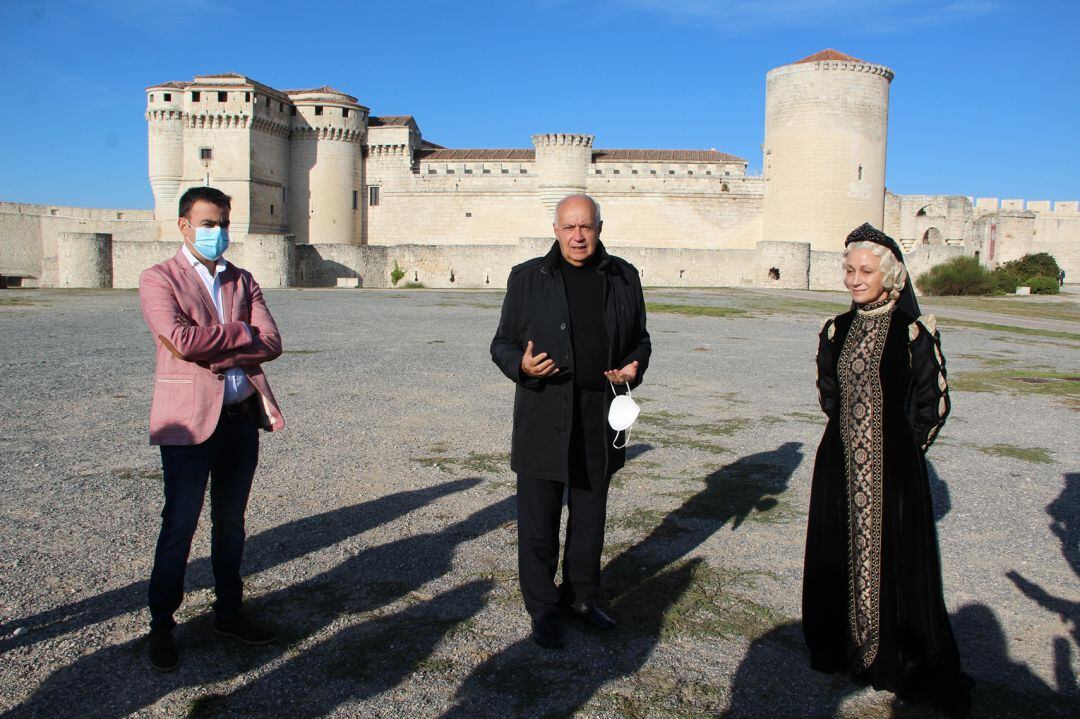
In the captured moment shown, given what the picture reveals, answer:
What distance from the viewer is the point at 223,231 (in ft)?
10.3

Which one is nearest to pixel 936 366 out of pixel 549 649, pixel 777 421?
pixel 549 649

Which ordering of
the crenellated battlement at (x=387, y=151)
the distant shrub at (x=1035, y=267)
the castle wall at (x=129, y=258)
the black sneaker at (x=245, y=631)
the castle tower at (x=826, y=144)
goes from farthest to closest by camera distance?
1. the crenellated battlement at (x=387, y=151)
2. the distant shrub at (x=1035, y=267)
3. the castle wall at (x=129, y=258)
4. the castle tower at (x=826, y=144)
5. the black sneaker at (x=245, y=631)

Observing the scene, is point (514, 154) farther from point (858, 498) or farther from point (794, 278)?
point (858, 498)

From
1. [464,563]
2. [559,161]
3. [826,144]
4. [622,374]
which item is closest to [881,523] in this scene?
[622,374]

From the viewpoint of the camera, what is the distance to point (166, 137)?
40844 millimetres

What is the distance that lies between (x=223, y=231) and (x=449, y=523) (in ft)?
6.73

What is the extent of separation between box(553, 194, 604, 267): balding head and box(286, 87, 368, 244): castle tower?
4177 centimetres

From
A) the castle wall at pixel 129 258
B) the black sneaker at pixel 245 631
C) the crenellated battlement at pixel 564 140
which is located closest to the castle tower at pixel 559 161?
the crenellated battlement at pixel 564 140

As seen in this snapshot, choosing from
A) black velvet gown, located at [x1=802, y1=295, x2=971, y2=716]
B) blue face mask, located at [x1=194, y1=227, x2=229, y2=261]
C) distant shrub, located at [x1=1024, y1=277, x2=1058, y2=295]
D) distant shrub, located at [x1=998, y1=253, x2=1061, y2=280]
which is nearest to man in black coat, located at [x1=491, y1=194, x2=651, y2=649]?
black velvet gown, located at [x1=802, y1=295, x2=971, y2=716]

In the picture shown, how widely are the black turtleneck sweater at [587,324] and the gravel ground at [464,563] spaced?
992 millimetres

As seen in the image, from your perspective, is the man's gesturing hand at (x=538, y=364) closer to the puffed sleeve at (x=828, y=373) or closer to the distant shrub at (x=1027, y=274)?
the puffed sleeve at (x=828, y=373)

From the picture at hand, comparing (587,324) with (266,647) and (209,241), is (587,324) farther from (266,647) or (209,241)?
(266,647)

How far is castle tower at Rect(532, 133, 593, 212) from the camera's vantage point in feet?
138

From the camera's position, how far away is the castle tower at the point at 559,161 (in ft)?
138
